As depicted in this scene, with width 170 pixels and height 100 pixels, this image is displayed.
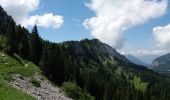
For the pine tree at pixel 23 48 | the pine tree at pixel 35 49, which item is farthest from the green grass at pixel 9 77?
the pine tree at pixel 35 49

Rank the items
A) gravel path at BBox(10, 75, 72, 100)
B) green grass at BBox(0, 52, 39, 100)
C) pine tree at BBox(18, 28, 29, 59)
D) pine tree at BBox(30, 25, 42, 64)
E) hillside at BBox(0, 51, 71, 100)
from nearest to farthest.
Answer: green grass at BBox(0, 52, 39, 100)
hillside at BBox(0, 51, 71, 100)
gravel path at BBox(10, 75, 72, 100)
pine tree at BBox(18, 28, 29, 59)
pine tree at BBox(30, 25, 42, 64)

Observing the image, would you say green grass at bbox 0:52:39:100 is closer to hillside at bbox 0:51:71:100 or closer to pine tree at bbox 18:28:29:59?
hillside at bbox 0:51:71:100

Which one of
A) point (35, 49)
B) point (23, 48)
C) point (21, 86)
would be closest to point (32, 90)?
point (21, 86)

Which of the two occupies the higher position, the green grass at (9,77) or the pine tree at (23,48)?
the pine tree at (23,48)

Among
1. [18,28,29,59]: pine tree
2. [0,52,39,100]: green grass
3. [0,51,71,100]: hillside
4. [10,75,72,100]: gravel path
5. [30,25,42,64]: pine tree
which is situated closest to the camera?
[0,52,39,100]: green grass

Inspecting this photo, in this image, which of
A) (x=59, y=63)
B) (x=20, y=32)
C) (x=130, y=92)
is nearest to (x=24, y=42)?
(x=20, y=32)

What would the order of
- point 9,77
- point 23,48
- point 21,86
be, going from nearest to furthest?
point 21,86, point 9,77, point 23,48

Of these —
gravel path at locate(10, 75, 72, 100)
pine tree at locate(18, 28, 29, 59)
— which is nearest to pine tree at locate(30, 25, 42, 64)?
pine tree at locate(18, 28, 29, 59)

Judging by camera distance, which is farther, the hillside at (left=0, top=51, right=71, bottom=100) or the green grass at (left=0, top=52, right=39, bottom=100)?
the hillside at (left=0, top=51, right=71, bottom=100)

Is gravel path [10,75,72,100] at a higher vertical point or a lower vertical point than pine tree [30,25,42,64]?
lower

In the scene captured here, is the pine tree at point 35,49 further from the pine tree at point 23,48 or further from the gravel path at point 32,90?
the gravel path at point 32,90

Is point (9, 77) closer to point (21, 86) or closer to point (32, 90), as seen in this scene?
point (21, 86)

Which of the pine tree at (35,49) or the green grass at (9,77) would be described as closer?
the green grass at (9,77)

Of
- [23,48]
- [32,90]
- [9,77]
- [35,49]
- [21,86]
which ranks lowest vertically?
[32,90]
